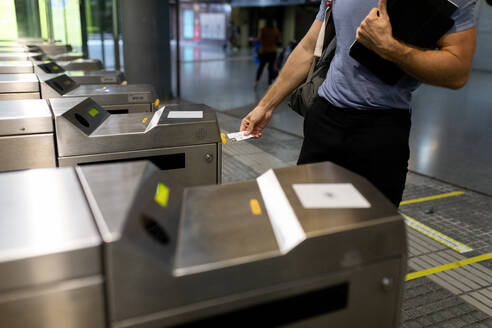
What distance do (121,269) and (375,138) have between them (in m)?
0.77

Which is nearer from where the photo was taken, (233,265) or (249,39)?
(233,265)

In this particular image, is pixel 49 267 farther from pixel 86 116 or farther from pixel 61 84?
pixel 61 84

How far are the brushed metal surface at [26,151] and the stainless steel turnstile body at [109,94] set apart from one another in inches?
39.0

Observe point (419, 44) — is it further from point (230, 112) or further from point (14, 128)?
point (230, 112)

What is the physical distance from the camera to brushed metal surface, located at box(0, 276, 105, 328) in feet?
1.94

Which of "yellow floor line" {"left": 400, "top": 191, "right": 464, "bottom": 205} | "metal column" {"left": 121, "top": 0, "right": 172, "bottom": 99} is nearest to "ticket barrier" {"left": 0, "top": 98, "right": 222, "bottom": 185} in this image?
"yellow floor line" {"left": 400, "top": 191, "right": 464, "bottom": 205}

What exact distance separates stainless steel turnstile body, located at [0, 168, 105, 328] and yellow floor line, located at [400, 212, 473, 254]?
2079 mm

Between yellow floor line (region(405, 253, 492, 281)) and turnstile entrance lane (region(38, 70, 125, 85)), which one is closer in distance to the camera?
yellow floor line (region(405, 253, 492, 281))

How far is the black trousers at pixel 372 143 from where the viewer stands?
1158 millimetres

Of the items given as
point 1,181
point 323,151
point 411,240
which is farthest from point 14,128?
point 411,240

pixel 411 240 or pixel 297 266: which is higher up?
pixel 297 266

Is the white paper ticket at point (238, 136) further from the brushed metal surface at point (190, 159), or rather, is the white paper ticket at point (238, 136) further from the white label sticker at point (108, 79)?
the white label sticker at point (108, 79)

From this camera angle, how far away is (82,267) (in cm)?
61

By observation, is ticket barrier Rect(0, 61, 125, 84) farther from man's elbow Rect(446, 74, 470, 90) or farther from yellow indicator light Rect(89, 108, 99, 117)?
man's elbow Rect(446, 74, 470, 90)
